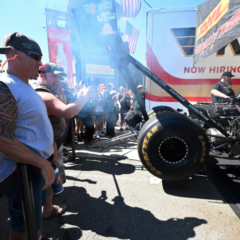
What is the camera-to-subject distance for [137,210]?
80.1 inches

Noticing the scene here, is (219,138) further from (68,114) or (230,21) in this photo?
(68,114)

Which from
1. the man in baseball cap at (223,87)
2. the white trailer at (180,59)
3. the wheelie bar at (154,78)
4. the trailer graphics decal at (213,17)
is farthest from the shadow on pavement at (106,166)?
the trailer graphics decal at (213,17)

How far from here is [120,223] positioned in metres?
1.84

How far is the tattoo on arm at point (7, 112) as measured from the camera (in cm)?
88

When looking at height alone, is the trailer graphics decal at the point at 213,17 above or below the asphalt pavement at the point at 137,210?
above

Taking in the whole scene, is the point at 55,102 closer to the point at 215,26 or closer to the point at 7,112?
the point at 7,112

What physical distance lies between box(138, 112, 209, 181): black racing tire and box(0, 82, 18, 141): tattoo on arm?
1.69 meters

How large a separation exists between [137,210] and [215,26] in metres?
3.53

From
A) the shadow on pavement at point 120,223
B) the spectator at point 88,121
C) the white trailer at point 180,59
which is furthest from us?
the spectator at point 88,121

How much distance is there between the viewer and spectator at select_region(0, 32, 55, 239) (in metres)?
0.90

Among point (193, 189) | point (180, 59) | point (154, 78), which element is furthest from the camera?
point (180, 59)

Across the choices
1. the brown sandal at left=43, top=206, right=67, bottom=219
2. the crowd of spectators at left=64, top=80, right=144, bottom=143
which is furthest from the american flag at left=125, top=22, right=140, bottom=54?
the brown sandal at left=43, top=206, right=67, bottom=219

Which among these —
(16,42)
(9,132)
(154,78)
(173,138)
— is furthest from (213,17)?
(9,132)

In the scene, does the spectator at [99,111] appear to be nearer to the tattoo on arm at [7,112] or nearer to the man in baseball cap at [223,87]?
the man in baseball cap at [223,87]
